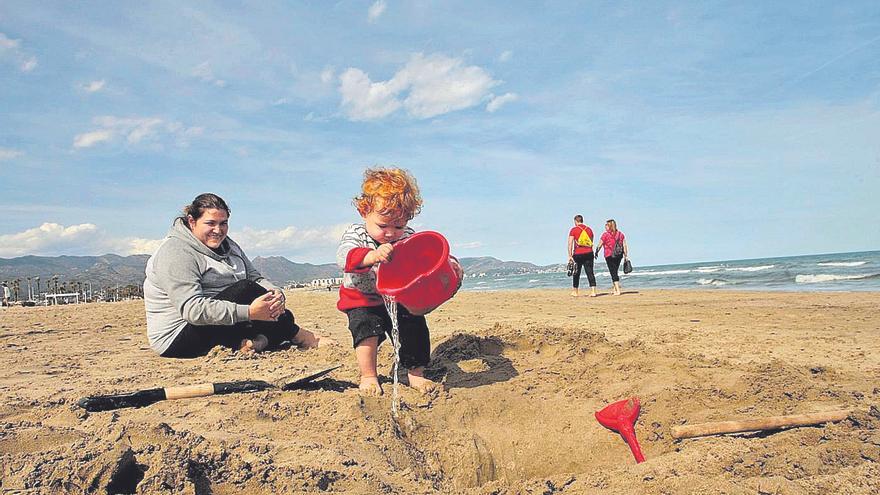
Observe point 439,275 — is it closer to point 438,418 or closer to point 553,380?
point 438,418

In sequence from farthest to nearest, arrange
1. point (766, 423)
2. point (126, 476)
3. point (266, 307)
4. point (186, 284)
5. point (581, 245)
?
point (581, 245)
point (186, 284)
point (266, 307)
point (766, 423)
point (126, 476)

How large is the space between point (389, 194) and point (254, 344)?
2184 mm

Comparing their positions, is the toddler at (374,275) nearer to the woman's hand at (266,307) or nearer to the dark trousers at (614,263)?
the woman's hand at (266,307)

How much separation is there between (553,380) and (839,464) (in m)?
1.73

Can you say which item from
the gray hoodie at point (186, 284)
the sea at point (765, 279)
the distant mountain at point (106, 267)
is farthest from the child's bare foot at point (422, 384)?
the distant mountain at point (106, 267)

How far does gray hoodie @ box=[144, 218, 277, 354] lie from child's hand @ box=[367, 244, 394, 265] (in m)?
1.31

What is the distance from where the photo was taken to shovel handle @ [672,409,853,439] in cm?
250

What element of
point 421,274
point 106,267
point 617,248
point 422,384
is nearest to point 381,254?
point 421,274

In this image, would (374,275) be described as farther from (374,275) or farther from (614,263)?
(614,263)

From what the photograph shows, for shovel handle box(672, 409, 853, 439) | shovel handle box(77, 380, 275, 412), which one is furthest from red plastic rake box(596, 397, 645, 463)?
shovel handle box(77, 380, 275, 412)

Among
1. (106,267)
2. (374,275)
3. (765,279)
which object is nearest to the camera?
(374,275)

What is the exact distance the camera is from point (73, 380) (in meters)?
3.94

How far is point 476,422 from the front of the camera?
121 inches

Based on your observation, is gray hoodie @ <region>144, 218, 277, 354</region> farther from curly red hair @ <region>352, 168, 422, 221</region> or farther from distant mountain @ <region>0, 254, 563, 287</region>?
distant mountain @ <region>0, 254, 563, 287</region>
